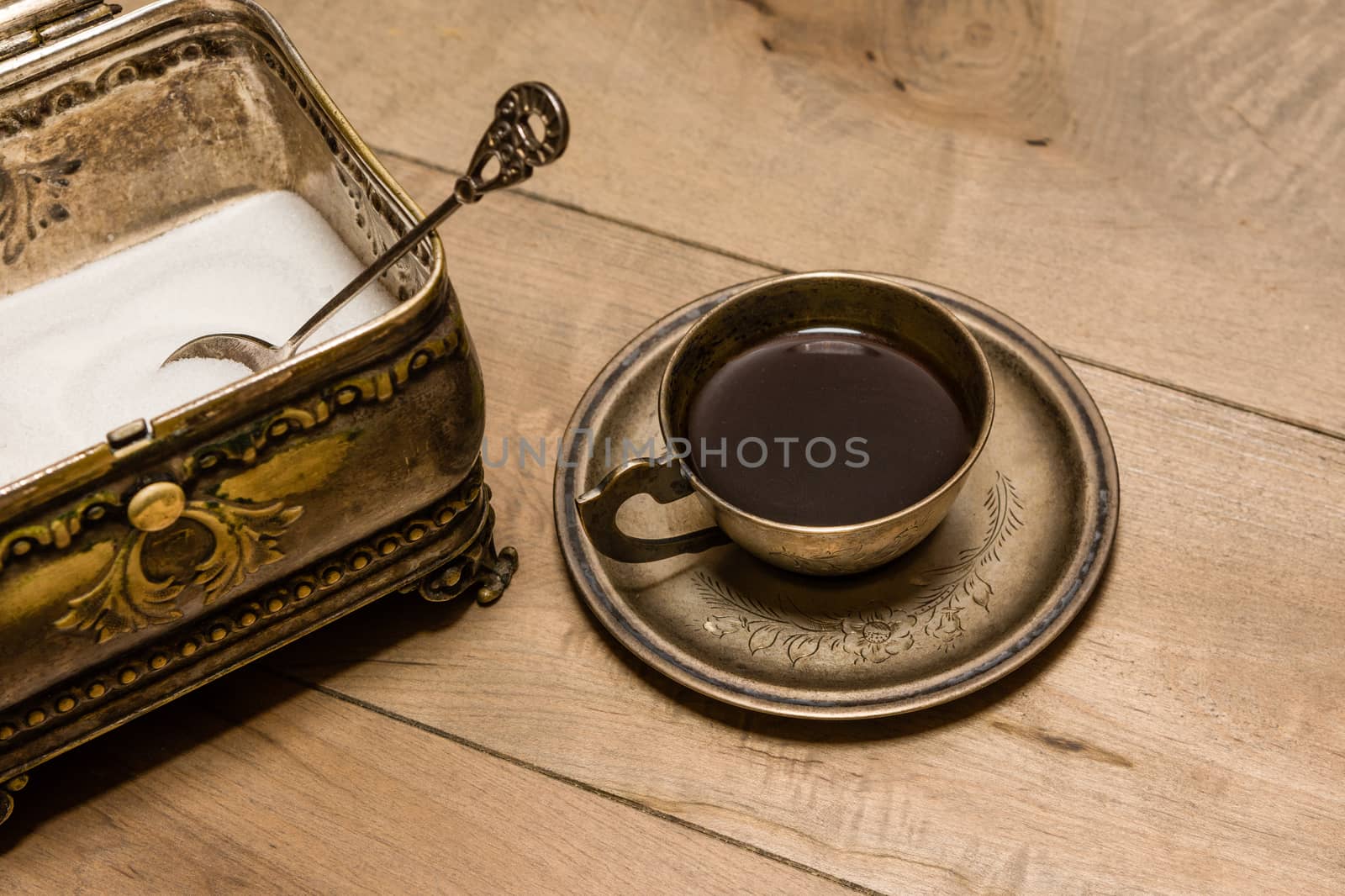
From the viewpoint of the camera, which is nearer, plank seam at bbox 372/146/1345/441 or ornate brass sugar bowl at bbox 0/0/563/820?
ornate brass sugar bowl at bbox 0/0/563/820

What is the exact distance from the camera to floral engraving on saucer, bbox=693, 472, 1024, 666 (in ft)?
2.22

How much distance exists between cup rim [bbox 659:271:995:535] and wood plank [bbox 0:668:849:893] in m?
0.17

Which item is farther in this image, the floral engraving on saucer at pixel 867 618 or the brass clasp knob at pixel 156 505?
the floral engraving on saucer at pixel 867 618

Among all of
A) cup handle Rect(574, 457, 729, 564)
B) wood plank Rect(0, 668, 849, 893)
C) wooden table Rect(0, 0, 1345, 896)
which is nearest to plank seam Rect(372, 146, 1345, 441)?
wooden table Rect(0, 0, 1345, 896)

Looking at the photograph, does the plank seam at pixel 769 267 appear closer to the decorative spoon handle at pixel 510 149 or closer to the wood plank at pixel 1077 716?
the wood plank at pixel 1077 716

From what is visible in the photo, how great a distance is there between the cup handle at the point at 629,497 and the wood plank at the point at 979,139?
26cm

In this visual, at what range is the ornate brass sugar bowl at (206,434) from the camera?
0.54 metres

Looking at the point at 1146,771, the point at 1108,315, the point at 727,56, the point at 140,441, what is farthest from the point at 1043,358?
the point at 140,441

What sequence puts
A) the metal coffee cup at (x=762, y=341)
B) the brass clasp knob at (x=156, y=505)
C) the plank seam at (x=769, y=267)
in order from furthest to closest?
1. the plank seam at (x=769, y=267)
2. the metal coffee cup at (x=762, y=341)
3. the brass clasp knob at (x=156, y=505)

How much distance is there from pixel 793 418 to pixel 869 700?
0.16 metres

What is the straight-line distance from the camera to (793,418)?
710 mm

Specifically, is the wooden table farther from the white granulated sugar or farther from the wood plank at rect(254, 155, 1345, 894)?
the white granulated sugar

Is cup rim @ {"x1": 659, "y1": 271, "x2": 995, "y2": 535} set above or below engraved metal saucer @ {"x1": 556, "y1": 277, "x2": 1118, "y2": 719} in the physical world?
above

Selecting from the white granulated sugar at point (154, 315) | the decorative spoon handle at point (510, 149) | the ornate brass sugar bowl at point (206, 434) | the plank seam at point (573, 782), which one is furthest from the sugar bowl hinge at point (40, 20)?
the plank seam at point (573, 782)
